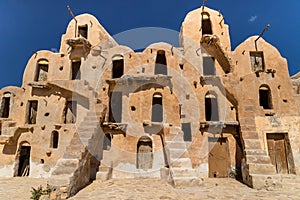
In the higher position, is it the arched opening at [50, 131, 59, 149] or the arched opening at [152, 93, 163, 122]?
the arched opening at [152, 93, 163, 122]

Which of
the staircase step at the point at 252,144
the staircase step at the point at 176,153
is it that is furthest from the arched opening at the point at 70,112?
the staircase step at the point at 252,144

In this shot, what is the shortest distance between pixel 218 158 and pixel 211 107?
151 inches

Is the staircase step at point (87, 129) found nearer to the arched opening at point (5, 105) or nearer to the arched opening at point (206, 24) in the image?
the arched opening at point (5, 105)

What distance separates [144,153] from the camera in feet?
54.5

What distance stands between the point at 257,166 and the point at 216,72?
330 inches

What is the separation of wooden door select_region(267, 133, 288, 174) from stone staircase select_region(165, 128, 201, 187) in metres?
5.93

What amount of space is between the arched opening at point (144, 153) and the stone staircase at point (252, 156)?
628cm

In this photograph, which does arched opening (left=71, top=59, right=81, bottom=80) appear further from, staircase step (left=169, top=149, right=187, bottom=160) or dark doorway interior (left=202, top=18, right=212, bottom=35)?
staircase step (left=169, top=149, right=187, bottom=160)

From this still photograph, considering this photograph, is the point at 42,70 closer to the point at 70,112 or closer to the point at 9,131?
the point at 70,112

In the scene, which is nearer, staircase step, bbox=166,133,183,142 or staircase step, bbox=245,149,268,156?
staircase step, bbox=245,149,268,156

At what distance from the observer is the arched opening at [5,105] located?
21.4m

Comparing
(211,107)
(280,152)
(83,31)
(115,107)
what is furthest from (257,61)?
(83,31)

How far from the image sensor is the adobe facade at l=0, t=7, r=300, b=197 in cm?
1491

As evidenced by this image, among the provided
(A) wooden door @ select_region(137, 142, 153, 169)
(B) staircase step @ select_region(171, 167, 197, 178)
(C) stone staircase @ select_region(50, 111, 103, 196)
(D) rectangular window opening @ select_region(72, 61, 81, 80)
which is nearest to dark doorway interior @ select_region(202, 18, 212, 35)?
(A) wooden door @ select_region(137, 142, 153, 169)
